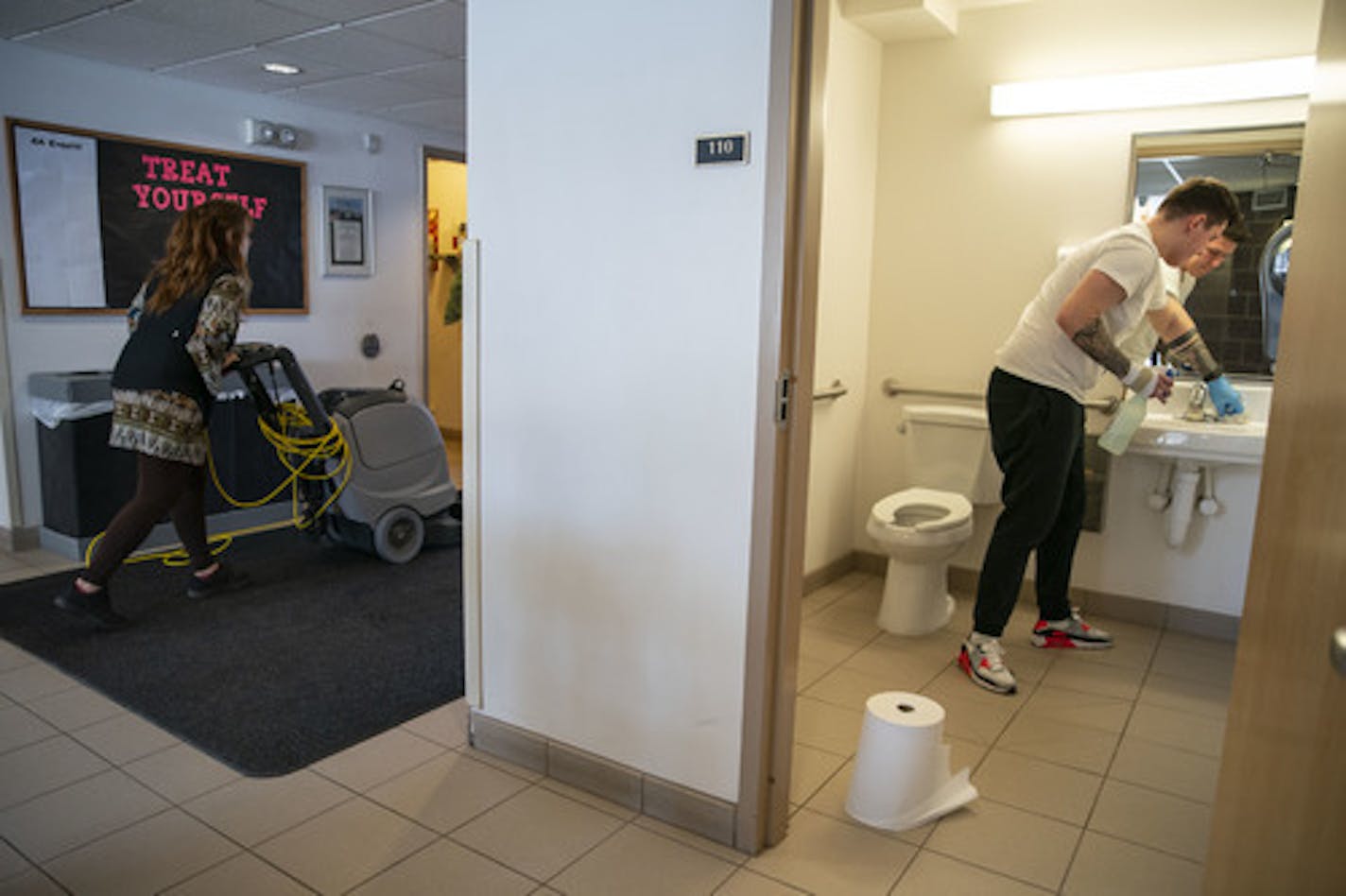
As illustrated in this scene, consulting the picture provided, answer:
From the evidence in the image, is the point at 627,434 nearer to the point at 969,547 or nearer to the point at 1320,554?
the point at 1320,554

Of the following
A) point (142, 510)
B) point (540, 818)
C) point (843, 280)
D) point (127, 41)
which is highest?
point (127, 41)

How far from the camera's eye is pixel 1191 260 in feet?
9.77

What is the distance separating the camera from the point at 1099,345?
2.81 m

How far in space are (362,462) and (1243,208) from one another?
11.3ft

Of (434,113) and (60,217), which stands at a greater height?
(434,113)

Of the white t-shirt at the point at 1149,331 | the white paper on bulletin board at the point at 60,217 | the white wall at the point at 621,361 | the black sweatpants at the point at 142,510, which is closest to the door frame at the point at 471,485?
the white wall at the point at 621,361

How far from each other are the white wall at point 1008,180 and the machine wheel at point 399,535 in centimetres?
199

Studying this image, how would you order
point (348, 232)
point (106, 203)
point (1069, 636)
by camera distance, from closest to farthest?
point (1069, 636) < point (106, 203) < point (348, 232)

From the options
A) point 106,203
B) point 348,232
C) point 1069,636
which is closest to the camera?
point 1069,636

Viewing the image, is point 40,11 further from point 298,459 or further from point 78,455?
point 298,459

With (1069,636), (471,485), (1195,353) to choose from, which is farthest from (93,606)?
(1195,353)

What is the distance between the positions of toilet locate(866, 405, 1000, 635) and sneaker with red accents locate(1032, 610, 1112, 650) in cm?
34

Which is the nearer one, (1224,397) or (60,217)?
(1224,397)

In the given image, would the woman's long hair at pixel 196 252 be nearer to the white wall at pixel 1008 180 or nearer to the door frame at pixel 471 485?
the door frame at pixel 471 485
